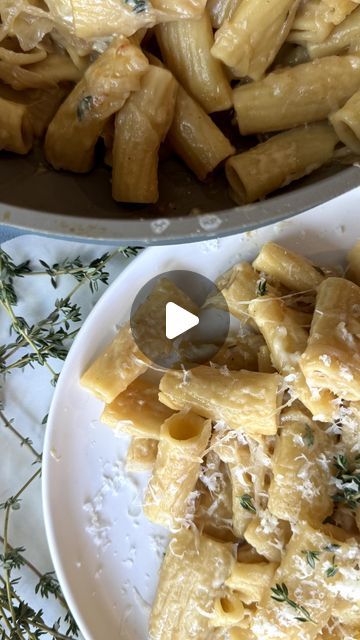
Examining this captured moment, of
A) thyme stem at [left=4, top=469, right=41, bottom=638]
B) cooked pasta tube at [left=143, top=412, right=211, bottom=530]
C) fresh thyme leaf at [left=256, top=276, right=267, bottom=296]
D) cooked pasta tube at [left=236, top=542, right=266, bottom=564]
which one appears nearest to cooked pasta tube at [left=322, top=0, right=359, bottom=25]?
fresh thyme leaf at [left=256, top=276, right=267, bottom=296]

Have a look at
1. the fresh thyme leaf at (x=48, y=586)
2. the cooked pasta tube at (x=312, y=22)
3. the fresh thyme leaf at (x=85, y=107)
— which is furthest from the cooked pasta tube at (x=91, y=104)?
the fresh thyme leaf at (x=48, y=586)

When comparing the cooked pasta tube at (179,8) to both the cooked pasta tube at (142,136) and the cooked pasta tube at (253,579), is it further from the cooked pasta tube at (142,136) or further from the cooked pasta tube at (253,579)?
the cooked pasta tube at (253,579)

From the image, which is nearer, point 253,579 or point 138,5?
point 138,5

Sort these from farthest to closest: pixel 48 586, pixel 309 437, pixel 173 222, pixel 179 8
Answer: pixel 48 586 → pixel 309 437 → pixel 179 8 → pixel 173 222

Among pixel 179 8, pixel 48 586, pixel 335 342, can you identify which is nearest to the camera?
pixel 179 8

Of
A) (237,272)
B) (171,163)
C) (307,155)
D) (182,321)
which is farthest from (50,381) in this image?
(307,155)

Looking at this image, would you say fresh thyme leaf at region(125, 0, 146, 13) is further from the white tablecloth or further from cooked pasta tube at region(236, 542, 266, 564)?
cooked pasta tube at region(236, 542, 266, 564)

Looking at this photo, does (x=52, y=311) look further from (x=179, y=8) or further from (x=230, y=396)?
(x=179, y=8)

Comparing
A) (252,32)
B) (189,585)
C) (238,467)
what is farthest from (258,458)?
(252,32)
